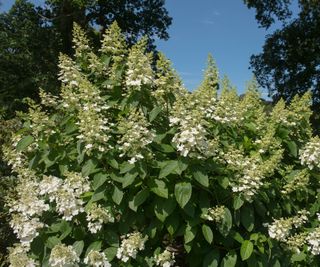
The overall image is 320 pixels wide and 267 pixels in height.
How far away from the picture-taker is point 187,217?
9.00ft

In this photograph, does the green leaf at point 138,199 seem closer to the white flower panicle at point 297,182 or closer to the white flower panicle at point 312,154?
the white flower panicle at point 297,182

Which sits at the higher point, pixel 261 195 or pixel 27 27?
pixel 27 27

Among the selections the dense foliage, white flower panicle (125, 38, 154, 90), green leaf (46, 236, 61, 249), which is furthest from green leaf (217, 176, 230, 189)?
the dense foliage

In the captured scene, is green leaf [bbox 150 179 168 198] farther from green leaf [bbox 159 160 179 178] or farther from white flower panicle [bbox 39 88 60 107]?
white flower panicle [bbox 39 88 60 107]

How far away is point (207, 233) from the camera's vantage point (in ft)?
8.84

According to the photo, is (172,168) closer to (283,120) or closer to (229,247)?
(229,247)

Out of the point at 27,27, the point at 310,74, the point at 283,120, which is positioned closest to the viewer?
the point at 283,120

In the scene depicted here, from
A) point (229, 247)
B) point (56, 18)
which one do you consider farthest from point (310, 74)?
point (229, 247)

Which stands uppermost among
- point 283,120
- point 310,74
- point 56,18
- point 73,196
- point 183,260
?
point 56,18

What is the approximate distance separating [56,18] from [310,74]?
7864mm

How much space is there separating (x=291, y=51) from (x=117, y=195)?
43.0 feet

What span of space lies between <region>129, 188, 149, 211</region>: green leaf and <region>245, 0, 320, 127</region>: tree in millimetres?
12196

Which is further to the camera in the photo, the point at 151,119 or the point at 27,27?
the point at 27,27

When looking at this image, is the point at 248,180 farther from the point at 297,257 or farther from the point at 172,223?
the point at 297,257
